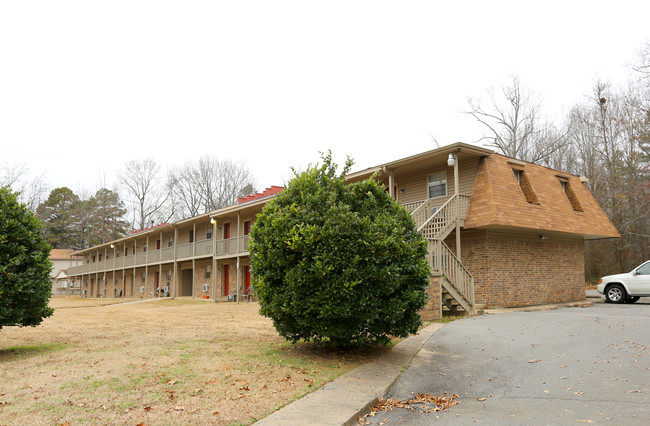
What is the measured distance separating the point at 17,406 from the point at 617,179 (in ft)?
109

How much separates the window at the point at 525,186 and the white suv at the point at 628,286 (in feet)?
14.2

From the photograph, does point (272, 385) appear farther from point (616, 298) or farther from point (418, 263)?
point (616, 298)

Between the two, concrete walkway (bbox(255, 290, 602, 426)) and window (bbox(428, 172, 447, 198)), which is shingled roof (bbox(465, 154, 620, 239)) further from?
concrete walkway (bbox(255, 290, 602, 426))

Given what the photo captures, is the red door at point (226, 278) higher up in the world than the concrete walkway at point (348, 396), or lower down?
higher up

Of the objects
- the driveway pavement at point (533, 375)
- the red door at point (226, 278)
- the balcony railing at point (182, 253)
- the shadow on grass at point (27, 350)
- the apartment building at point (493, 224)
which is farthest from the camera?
the red door at point (226, 278)

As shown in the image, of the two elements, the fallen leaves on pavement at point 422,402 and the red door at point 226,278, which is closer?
the fallen leaves on pavement at point 422,402

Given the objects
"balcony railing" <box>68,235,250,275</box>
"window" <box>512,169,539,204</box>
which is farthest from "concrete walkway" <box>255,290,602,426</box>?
"balcony railing" <box>68,235,250,275</box>

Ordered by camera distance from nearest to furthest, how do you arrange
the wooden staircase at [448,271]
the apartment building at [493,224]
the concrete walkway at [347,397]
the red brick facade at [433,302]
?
the concrete walkway at [347,397] < the red brick facade at [433,302] < the wooden staircase at [448,271] < the apartment building at [493,224]

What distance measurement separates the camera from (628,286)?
17125mm

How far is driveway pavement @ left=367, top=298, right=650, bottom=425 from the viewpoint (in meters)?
4.81

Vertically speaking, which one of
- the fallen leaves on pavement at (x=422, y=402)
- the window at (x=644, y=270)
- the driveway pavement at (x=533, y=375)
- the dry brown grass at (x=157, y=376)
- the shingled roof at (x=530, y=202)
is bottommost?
the fallen leaves on pavement at (x=422, y=402)

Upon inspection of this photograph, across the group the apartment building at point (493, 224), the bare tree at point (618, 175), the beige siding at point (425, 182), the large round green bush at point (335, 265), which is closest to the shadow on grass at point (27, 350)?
the large round green bush at point (335, 265)

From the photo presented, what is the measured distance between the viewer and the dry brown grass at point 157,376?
460cm

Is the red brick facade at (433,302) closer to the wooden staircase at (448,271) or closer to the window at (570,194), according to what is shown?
the wooden staircase at (448,271)
